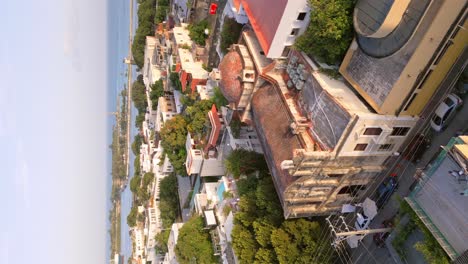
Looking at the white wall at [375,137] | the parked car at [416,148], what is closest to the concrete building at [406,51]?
the white wall at [375,137]

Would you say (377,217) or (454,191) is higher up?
(454,191)

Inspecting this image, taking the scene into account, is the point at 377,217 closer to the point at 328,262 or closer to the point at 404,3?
the point at 328,262

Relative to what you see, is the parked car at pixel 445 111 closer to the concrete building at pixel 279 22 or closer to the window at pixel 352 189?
the window at pixel 352 189

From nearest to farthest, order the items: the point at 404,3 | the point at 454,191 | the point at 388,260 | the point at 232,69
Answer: the point at 454,191
the point at 404,3
the point at 388,260
the point at 232,69

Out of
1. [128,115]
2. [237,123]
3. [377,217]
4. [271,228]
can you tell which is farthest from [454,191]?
[128,115]

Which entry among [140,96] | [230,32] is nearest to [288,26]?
[230,32]

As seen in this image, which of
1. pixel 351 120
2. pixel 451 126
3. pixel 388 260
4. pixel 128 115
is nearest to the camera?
pixel 351 120
